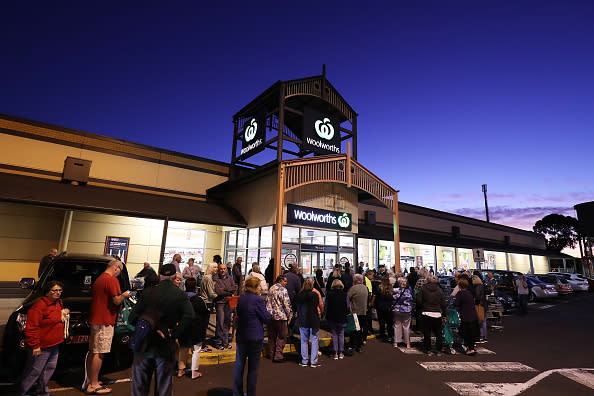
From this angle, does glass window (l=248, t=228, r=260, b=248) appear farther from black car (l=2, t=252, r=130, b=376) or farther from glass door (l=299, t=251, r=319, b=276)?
black car (l=2, t=252, r=130, b=376)

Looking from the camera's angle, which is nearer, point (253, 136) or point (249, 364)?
point (249, 364)

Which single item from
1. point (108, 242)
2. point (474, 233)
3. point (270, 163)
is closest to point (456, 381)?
point (270, 163)

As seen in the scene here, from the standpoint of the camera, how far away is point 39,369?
159 inches

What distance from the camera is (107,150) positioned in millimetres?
15117

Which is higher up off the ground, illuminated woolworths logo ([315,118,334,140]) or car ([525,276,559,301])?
illuminated woolworths logo ([315,118,334,140])

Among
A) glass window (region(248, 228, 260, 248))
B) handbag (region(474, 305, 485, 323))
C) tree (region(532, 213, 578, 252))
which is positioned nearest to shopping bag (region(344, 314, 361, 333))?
handbag (region(474, 305, 485, 323))

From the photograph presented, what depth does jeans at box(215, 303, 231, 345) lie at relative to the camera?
22.8 ft

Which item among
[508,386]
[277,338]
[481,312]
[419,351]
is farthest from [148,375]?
[481,312]

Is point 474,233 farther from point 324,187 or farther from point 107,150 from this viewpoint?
point 107,150

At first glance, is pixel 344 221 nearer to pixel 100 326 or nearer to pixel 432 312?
pixel 432 312

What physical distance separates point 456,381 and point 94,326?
6.24m

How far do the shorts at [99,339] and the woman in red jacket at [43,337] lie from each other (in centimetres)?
45

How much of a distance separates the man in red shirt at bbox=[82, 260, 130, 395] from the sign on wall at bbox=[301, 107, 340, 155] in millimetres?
11542

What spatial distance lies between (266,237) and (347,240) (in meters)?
4.23
